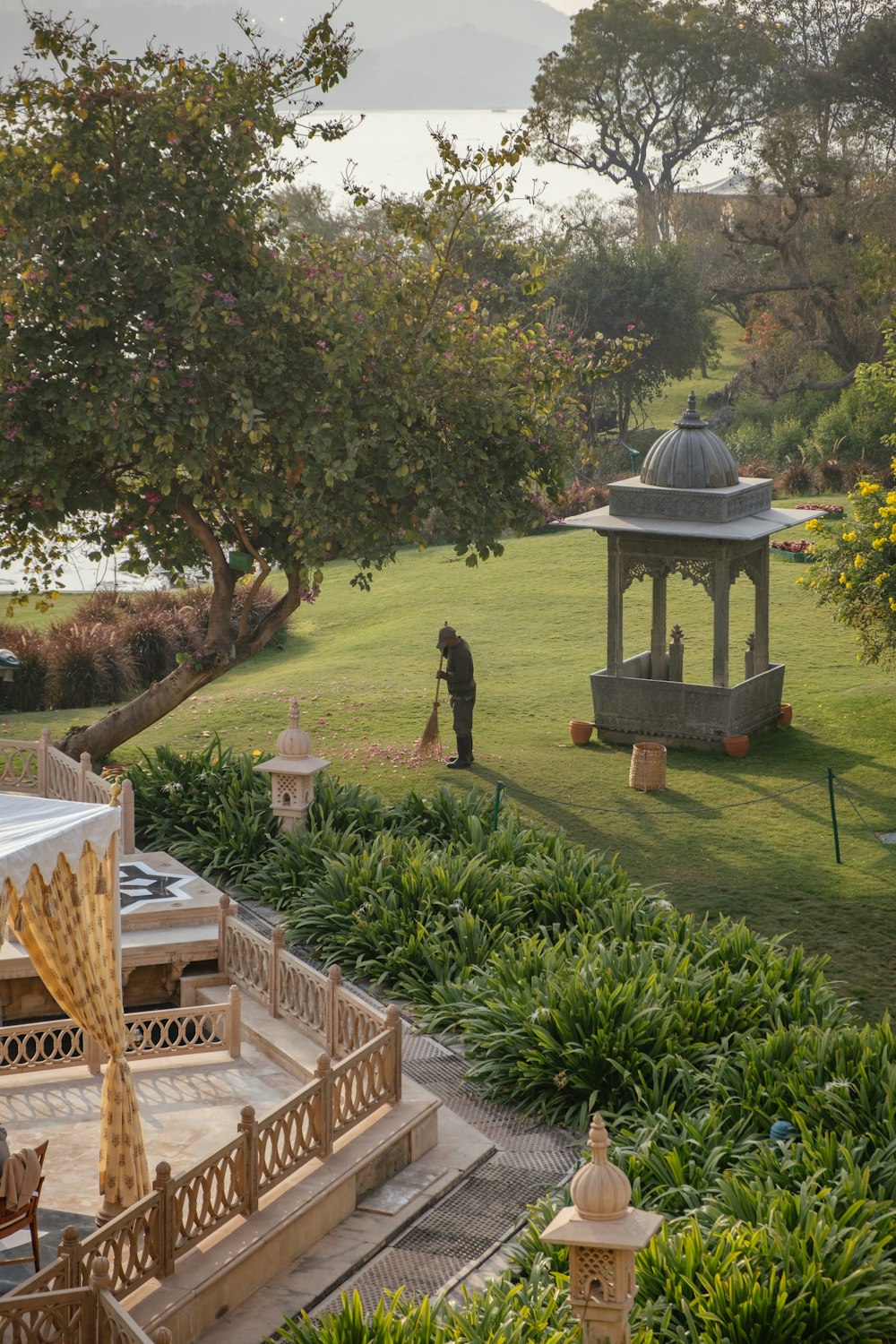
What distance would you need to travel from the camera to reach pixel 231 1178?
305 inches

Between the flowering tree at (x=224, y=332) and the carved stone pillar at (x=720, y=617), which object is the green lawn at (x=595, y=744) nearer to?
the carved stone pillar at (x=720, y=617)

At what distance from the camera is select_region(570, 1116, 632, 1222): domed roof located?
6.08 metres

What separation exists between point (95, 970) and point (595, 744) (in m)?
10.8

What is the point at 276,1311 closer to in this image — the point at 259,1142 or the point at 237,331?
the point at 259,1142

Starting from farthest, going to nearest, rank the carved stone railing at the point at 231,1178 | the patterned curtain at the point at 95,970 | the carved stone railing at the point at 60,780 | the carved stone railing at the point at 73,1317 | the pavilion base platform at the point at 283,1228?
the carved stone railing at the point at 60,780, the patterned curtain at the point at 95,970, the pavilion base platform at the point at 283,1228, the carved stone railing at the point at 231,1178, the carved stone railing at the point at 73,1317

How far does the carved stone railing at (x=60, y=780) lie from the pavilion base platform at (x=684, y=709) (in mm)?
6204

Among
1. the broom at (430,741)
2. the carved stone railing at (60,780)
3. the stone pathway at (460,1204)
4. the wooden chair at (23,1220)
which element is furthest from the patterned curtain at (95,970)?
the broom at (430,741)

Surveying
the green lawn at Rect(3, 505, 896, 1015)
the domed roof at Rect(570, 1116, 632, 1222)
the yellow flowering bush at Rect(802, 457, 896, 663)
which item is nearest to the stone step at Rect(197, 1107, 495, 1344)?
the domed roof at Rect(570, 1116, 632, 1222)

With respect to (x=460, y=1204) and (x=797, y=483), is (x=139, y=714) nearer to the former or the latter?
(x=460, y=1204)

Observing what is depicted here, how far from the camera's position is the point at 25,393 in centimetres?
1451

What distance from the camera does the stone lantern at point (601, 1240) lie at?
239 inches

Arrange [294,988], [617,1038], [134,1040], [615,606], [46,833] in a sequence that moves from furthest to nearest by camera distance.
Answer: [615,606] < [294,988] < [134,1040] < [617,1038] < [46,833]

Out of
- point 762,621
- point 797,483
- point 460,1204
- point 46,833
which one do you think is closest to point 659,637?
point 762,621

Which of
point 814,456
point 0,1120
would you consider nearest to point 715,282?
point 814,456
